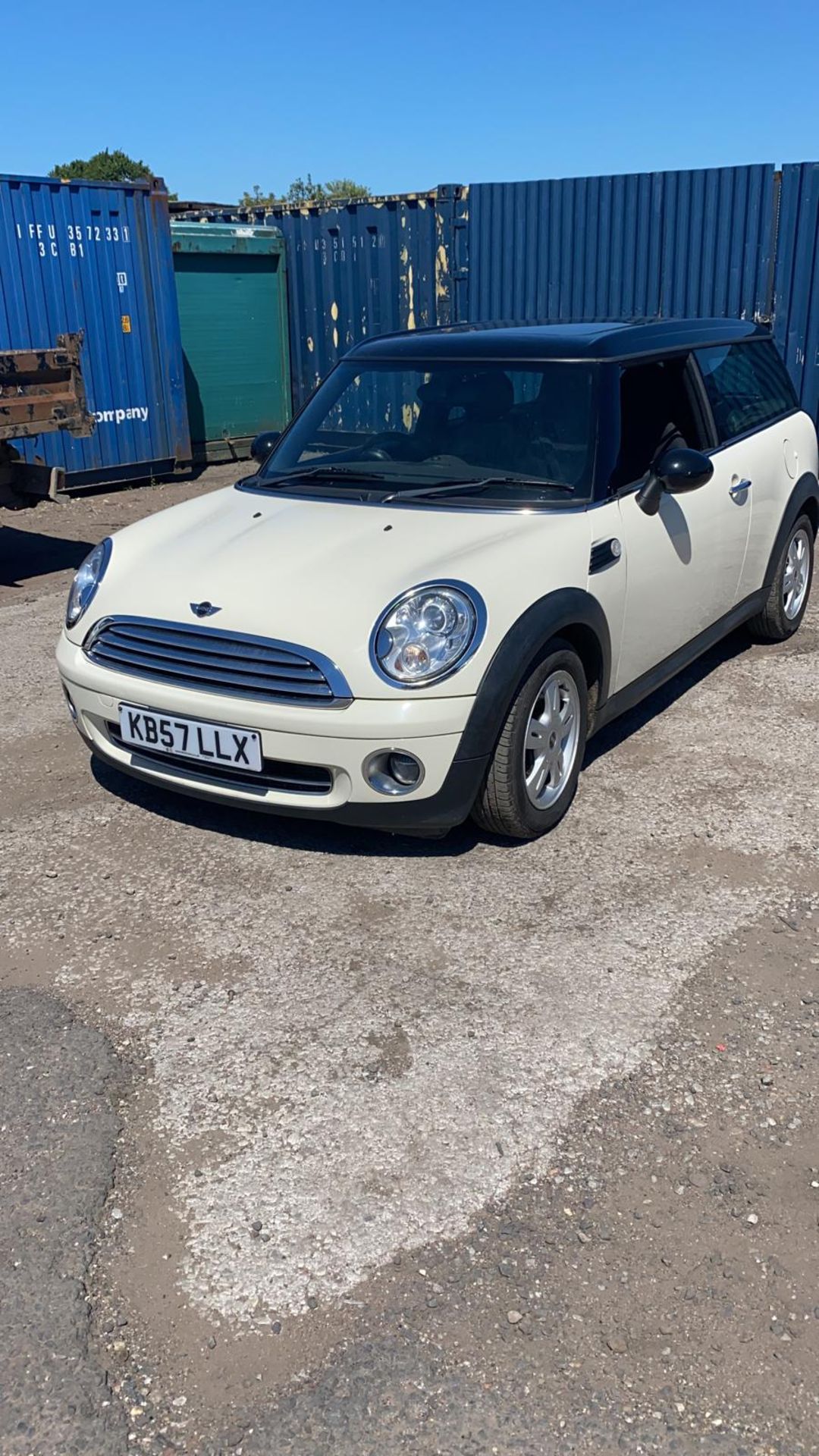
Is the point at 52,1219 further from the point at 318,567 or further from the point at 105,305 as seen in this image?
the point at 105,305

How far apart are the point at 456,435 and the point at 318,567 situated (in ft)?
3.29

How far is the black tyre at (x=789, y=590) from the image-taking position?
19.5 feet

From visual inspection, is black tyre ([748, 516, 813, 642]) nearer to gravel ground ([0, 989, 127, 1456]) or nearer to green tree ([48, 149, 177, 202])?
gravel ground ([0, 989, 127, 1456])

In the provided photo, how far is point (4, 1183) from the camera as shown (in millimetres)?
2529

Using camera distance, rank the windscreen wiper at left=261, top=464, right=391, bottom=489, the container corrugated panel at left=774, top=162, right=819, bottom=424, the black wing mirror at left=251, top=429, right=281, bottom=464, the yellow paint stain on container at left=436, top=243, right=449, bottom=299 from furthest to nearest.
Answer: the yellow paint stain on container at left=436, top=243, right=449, bottom=299 < the container corrugated panel at left=774, top=162, right=819, bottom=424 < the black wing mirror at left=251, top=429, right=281, bottom=464 < the windscreen wiper at left=261, top=464, right=391, bottom=489

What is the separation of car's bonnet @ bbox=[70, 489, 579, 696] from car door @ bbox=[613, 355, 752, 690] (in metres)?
0.54

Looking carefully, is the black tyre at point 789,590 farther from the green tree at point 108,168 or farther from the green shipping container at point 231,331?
the green tree at point 108,168

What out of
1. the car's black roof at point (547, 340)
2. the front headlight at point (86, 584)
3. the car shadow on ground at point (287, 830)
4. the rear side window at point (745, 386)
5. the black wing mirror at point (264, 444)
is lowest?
the car shadow on ground at point (287, 830)

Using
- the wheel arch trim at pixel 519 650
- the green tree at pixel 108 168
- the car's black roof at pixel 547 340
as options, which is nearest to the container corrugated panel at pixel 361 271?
the car's black roof at pixel 547 340

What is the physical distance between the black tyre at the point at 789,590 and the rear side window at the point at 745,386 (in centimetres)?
63

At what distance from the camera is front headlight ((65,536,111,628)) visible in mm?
4113

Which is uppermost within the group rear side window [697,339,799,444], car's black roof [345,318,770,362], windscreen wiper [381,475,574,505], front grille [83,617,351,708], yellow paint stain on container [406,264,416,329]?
yellow paint stain on container [406,264,416,329]

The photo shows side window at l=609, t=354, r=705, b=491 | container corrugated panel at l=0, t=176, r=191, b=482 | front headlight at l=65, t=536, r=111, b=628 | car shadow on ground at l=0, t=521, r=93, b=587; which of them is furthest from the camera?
container corrugated panel at l=0, t=176, r=191, b=482

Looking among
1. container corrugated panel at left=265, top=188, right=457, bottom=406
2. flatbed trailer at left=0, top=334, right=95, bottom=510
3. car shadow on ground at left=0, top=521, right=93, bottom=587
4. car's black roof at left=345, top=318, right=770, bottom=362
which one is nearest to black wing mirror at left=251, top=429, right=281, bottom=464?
car's black roof at left=345, top=318, right=770, bottom=362
